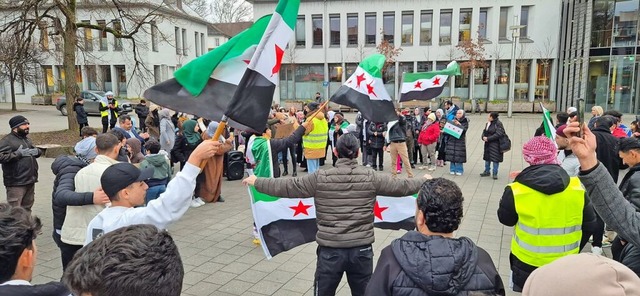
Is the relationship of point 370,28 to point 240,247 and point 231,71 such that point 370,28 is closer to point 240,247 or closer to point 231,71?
point 240,247

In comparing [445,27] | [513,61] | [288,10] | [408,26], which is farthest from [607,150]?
[408,26]

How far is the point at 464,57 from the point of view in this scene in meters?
35.6

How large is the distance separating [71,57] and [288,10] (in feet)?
55.4

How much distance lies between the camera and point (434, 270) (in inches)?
87.3

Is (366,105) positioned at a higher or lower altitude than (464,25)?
lower

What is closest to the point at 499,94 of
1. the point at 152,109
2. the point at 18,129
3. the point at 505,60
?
the point at 505,60

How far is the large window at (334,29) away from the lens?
39.0 metres

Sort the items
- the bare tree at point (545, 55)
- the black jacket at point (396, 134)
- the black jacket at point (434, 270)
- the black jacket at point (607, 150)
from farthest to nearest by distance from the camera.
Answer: the bare tree at point (545, 55) → the black jacket at point (396, 134) → the black jacket at point (607, 150) → the black jacket at point (434, 270)

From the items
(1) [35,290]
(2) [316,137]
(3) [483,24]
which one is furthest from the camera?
(3) [483,24]

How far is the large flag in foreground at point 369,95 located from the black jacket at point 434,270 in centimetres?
403

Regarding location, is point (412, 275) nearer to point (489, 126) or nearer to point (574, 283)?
point (574, 283)

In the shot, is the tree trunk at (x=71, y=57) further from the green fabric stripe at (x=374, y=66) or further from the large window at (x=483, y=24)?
the large window at (x=483, y=24)

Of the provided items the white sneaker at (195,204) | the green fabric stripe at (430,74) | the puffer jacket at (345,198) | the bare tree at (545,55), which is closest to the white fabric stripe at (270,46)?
the puffer jacket at (345,198)

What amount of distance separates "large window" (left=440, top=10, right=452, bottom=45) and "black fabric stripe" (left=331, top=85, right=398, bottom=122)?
33.0m
